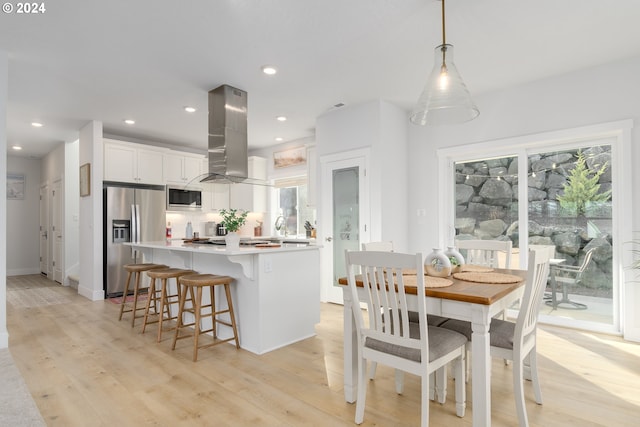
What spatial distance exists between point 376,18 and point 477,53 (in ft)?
3.68

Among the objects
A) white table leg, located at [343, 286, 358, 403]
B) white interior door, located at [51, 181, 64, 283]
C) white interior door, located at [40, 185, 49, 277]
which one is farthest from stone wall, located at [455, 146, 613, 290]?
white interior door, located at [40, 185, 49, 277]

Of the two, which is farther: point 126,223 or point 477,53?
point 126,223

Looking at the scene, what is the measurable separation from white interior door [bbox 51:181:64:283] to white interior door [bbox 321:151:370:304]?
4.86 meters

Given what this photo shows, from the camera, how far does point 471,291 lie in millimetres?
1875

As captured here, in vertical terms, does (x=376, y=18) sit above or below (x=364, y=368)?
above

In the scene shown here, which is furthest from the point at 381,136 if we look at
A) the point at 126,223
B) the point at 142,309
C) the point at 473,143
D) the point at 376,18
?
the point at 126,223

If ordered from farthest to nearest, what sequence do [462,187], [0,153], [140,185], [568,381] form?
[140,185] → [462,187] → [0,153] → [568,381]

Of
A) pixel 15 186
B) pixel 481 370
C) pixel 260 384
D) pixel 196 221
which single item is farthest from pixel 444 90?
pixel 15 186

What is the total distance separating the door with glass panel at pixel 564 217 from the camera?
3.64m

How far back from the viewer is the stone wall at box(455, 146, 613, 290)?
366cm

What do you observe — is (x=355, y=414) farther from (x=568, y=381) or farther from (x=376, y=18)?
(x=376, y=18)

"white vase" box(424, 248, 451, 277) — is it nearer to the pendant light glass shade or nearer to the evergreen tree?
the pendant light glass shade

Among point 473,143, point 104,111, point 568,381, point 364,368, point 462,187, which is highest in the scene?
point 104,111

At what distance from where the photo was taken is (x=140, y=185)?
597 centimetres
